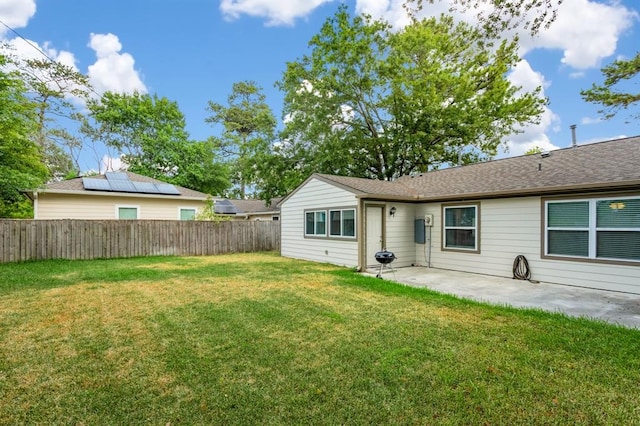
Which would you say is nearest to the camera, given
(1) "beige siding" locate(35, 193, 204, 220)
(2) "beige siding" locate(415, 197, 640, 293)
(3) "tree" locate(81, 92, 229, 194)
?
(2) "beige siding" locate(415, 197, 640, 293)

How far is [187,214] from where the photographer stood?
15.5 meters

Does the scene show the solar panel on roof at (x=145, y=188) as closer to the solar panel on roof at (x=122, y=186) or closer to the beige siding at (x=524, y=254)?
the solar panel on roof at (x=122, y=186)

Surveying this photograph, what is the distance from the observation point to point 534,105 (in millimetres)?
17203

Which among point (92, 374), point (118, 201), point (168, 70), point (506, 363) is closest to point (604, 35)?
point (506, 363)

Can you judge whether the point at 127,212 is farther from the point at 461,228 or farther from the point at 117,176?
the point at 461,228

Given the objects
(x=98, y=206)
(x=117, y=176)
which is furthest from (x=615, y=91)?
(x=117, y=176)

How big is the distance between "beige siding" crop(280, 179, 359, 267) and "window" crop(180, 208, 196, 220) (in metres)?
5.34

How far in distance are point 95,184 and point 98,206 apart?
94 centimetres

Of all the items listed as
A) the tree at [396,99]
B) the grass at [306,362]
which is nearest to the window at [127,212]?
the tree at [396,99]

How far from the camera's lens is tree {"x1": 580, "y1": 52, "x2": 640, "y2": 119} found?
321 inches

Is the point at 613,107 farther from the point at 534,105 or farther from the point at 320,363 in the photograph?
the point at 320,363

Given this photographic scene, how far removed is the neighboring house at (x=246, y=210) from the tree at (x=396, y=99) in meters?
4.12

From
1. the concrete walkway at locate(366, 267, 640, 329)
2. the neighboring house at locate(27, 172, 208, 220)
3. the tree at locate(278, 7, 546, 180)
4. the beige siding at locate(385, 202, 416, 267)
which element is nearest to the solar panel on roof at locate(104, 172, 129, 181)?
the neighboring house at locate(27, 172, 208, 220)

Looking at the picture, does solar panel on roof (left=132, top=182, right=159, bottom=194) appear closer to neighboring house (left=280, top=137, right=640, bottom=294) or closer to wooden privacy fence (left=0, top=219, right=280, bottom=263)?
wooden privacy fence (left=0, top=219, right=280, bottom=263)
